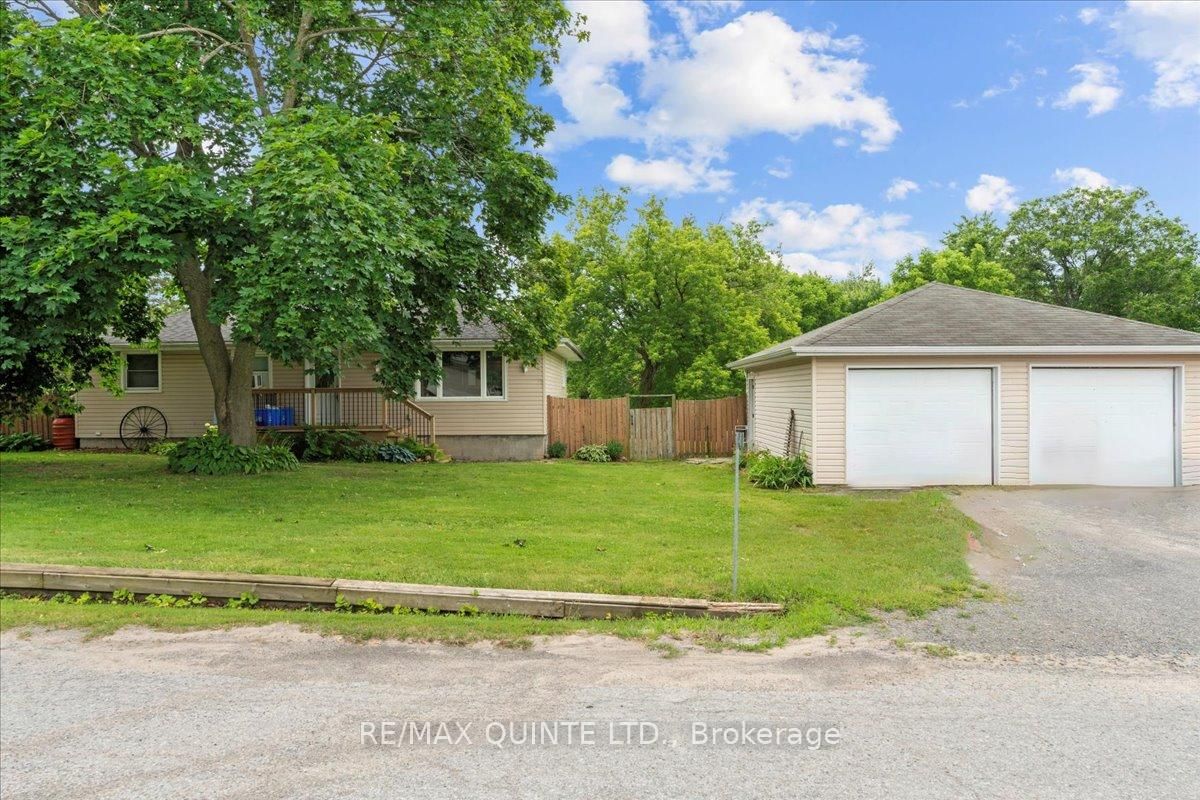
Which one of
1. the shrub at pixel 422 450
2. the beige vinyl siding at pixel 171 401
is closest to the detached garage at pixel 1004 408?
the shrub at pixel 422 450

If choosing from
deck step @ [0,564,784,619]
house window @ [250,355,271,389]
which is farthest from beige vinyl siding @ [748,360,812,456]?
house window @ [250,355,271,389]

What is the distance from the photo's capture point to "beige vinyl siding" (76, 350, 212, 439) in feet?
60.3

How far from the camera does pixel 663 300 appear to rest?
26.5 m

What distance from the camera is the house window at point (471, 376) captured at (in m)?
18.1

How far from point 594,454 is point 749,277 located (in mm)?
14563

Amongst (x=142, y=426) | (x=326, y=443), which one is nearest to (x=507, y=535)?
(x=326, y=443)

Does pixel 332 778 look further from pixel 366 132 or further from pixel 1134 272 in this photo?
pixel 1134 272

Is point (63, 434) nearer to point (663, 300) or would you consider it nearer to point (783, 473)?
point (783, 473)

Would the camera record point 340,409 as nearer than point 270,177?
No

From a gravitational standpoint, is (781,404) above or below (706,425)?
above

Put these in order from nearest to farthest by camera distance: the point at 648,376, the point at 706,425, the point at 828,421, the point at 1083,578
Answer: the point at 1083,578
the point at 828,421
the point at 706,425
the point at 648,376

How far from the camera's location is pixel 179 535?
703cm

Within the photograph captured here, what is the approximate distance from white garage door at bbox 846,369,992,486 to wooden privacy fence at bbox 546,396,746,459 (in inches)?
298

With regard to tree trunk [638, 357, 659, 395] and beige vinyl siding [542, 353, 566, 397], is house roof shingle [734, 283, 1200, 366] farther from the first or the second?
tree trunk [638, 357, 659, 395]
